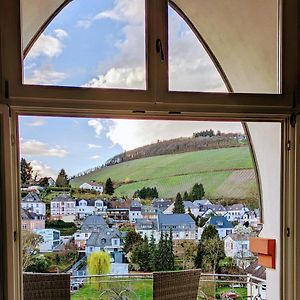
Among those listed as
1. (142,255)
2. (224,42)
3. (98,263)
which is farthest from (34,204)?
(224,42)

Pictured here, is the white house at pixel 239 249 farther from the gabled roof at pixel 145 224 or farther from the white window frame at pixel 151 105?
the gabled roof at pixel 145 224

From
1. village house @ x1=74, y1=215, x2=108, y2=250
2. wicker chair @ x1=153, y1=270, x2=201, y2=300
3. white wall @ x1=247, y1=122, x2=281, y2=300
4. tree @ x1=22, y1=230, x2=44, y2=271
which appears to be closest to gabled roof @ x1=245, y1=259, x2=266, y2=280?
white wall @ x1=247, y1=122, x2=281, y2=300

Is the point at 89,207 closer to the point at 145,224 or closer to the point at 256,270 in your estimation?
the point at 145,224

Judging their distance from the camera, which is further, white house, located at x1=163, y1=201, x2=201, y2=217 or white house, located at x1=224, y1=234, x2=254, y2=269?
white house, located at x1=224, y1=234, x2=254, y2=269

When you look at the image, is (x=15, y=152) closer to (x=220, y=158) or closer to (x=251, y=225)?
(x=220, y=158)

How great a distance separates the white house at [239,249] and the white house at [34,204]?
135 cm

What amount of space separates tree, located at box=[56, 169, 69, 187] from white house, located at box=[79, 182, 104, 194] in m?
0.10

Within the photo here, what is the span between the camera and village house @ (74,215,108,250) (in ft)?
8.89

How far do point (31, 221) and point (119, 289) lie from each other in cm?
83

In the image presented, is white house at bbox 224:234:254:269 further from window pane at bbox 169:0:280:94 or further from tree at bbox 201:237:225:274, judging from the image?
window pane at bbox 169:0:280:94

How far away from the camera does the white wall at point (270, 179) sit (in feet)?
9.16

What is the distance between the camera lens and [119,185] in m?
2.79

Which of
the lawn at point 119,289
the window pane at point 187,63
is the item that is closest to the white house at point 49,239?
the lawn at point 119,289

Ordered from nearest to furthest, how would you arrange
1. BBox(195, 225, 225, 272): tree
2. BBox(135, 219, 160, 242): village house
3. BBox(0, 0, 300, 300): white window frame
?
BBox(0, 0, 300, 300): white window frame, BBox(135, 219, 160, 242): village house, BBox(195, 225, 225, 272): tree
